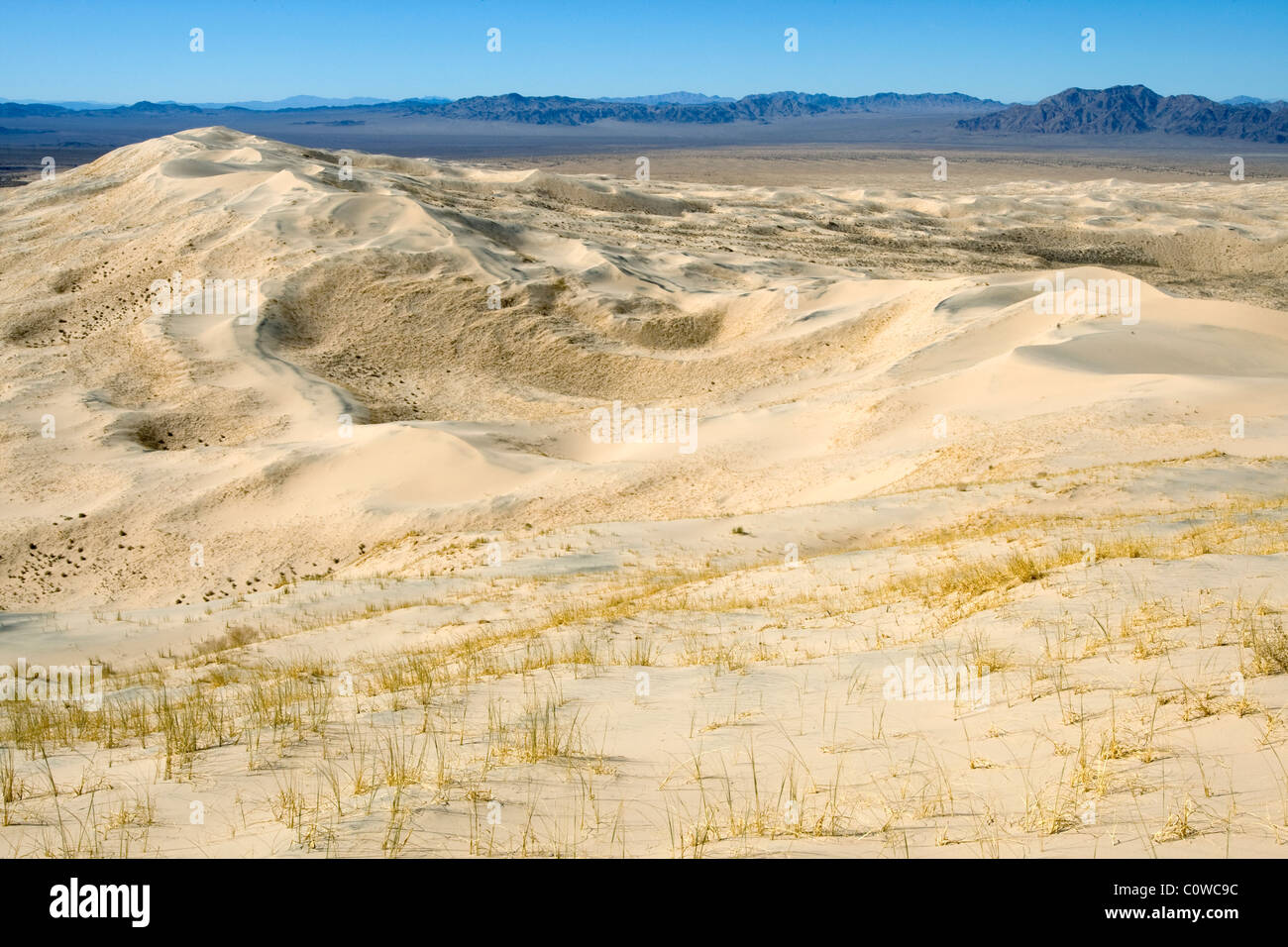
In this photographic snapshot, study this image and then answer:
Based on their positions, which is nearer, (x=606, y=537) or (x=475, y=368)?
(x=606, y=537)

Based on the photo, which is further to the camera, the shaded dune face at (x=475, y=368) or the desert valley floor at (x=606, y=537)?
the shaded dune face at (x=475, y=368)

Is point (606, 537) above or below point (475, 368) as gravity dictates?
below

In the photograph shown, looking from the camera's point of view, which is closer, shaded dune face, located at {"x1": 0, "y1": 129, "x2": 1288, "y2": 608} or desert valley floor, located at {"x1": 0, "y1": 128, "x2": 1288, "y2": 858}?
desert valley floor, located at {"x1": 0, "y1": 128, "x2": 1288, "y2": 858}
